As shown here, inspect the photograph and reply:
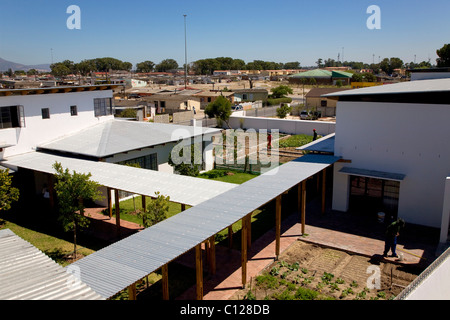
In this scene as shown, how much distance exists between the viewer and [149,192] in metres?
14.7

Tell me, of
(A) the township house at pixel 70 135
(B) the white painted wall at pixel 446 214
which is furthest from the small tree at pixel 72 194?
(B) the white painted wall at pixel 446 214

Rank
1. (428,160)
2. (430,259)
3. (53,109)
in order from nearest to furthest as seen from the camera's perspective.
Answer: (430,259), (428,160), (53,109)

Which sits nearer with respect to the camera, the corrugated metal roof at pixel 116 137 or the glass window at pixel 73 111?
the corrugated metal roof at pixel 116 137

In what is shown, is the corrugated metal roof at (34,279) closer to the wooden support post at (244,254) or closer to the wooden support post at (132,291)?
the wooden support post at (132,291)

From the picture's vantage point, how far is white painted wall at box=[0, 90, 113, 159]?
21.1 meters

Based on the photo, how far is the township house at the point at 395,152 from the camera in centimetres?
1620

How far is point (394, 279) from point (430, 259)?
2.06 metres

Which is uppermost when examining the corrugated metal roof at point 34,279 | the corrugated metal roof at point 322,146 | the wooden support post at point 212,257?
the corrugated metal roof at point 322,146

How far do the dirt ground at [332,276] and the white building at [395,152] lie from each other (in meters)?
4.30

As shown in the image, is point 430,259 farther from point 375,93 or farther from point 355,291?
point 375,93

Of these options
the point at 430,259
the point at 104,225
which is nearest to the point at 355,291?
the point at 430,259

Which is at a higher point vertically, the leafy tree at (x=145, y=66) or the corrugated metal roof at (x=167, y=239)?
the leafy tree at (x=145, y=66)

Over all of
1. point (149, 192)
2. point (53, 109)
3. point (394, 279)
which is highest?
point (53, 109)

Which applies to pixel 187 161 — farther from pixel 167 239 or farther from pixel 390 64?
pixel 390 64
